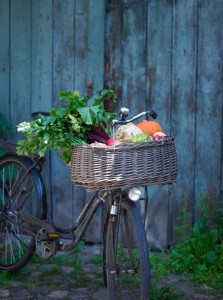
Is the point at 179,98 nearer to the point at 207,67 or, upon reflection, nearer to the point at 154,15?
the point at 207,67

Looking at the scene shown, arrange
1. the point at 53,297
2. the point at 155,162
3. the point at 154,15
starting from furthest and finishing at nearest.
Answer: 1. the point at 154,15
2. the point at 53,297
3. the point at 155,162

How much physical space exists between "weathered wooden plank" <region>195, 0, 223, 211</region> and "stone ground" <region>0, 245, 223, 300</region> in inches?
32.5

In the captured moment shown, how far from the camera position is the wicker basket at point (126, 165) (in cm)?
371

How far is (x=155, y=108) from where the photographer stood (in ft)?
17.7

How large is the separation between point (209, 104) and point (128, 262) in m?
1.64

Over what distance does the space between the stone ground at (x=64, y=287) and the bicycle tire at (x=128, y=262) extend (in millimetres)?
337

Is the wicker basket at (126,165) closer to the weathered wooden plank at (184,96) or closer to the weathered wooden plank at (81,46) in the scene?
the weathered wooden plank at (184,96)

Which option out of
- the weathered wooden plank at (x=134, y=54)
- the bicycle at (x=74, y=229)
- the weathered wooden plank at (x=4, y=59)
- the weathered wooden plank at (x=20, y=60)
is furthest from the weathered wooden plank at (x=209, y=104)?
the weathered wooden plank at (x=4, y=59)

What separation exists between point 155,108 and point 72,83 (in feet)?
2.62

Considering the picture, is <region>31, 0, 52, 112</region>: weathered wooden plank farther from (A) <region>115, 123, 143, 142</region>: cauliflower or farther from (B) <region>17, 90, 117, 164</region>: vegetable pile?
(A) <region>115, 123, 143, 142</region>: cauliflower

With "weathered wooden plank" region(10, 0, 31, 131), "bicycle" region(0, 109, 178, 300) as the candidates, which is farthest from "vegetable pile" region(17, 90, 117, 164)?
"weathered wooden plank" region(10, 0, 31, 131)

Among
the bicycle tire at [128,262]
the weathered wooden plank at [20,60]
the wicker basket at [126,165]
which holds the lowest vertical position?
the bicycle tire at [128,262]

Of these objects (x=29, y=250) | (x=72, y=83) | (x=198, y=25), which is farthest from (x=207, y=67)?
(x=29, y=250)

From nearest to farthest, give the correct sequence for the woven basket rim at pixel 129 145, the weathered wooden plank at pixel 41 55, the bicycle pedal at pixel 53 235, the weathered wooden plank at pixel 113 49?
the woven basket rim at pixel 129 145, the bicycle pedal at pixel 53 235, the weathered wooden plank at pixel 113 49, the weathered wooden plank at pixel 41 55
